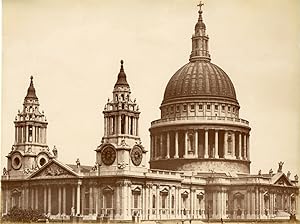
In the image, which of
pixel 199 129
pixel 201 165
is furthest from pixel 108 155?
pixel 199 129

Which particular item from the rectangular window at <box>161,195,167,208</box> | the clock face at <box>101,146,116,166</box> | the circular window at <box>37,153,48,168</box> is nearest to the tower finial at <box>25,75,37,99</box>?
the clock face at <box>101,146,116,166</box>

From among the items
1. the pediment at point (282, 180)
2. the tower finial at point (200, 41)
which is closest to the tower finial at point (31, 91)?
the tower finial at point (200, 41)

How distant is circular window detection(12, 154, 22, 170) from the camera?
27.2m

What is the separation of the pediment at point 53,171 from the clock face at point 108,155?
3.61 feet

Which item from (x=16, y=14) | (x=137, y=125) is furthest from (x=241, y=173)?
(x=16, y=14)

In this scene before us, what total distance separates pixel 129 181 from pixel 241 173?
14.1ft

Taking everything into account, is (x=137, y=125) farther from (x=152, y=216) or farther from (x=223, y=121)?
(x=223, y=121)

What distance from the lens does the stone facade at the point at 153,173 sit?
24.9 meters

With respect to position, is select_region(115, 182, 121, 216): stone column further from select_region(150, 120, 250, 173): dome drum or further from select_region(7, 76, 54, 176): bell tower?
select_region(150, 120, 250, 173): dome drum

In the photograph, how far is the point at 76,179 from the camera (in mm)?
27703

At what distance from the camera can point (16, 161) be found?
2805 centimetres

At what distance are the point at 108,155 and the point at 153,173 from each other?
76.8 inches

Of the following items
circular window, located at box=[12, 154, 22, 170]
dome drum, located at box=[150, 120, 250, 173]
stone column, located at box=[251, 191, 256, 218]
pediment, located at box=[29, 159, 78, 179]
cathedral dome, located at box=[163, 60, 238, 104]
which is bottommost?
stone column, located at box=[251, 191, 256, 218]

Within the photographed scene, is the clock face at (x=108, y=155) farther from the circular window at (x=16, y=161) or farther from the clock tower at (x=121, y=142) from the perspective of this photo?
the circular window at (x=16, y=161)
